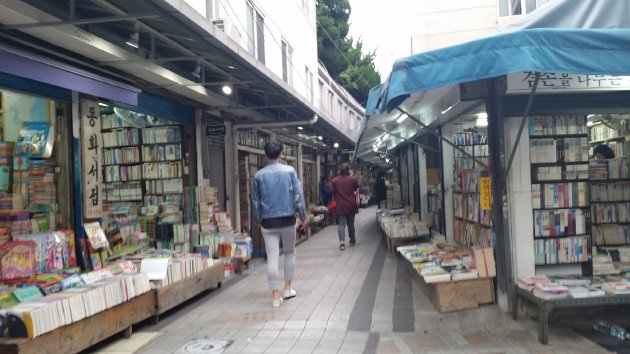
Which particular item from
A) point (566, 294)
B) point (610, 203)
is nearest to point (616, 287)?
point (566, 294)

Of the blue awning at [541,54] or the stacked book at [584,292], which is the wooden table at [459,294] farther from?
the blue awning at [541,54]

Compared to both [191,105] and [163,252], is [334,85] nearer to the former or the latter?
[191,105]

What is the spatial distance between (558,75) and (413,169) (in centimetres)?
747

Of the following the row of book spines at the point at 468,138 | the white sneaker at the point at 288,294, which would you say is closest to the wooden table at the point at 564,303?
the white sneaker at the point at 288,294

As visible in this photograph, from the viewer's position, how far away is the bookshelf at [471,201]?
6203 millimetres

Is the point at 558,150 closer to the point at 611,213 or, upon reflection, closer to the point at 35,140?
the point at 611,213

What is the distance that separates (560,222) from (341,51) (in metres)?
29.6

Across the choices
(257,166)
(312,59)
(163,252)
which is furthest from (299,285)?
(312,59)

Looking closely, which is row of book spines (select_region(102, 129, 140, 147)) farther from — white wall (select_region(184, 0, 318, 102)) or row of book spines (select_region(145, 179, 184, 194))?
white wall (select_region(184, 0, 318, 102))

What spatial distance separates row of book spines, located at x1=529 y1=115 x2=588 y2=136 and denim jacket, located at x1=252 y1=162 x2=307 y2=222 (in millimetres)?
2760

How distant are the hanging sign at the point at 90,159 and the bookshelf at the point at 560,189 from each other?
16.8ft

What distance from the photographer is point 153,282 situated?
563cm

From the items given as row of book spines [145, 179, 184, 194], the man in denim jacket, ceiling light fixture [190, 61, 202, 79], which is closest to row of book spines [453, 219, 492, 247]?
the man in denim jacket

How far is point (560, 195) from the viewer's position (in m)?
5.54
